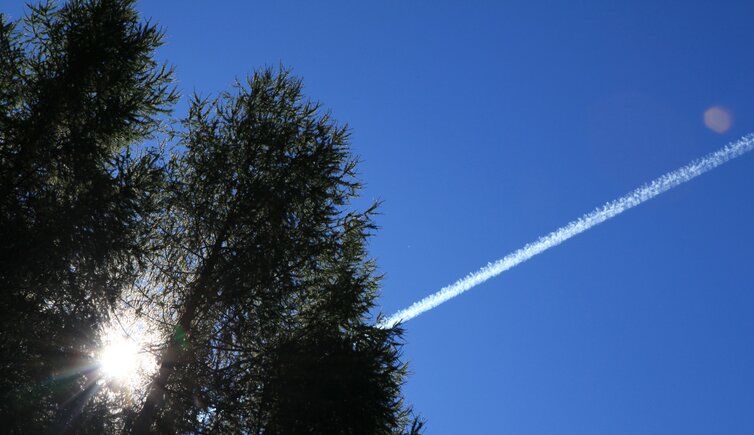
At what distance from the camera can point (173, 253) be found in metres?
10.2

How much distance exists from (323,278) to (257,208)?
6.26 ft

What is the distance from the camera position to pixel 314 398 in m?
8.21

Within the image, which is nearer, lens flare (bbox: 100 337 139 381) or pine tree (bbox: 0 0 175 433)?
pine tree (bbox: 0 0 175 433)

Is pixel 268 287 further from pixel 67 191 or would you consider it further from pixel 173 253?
pixel 67 191

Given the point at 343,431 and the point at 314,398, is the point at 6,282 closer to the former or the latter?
the point at 314,398

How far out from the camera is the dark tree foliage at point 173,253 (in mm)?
8156

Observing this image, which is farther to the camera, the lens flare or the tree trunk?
the lens flare

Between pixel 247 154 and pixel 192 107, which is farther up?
pixel 192 107

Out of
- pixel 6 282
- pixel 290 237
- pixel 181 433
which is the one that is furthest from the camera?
pixel 290 237

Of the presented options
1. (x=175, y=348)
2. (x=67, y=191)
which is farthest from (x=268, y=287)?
(x=67, y=191)

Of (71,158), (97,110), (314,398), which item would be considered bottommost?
(314,398)

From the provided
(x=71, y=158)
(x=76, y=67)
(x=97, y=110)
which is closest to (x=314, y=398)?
(x=71, y=158)

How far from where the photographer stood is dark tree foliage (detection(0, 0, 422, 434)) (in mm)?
8156

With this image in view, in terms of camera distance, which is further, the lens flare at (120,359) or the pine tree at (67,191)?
the lens flare at (120,359)
